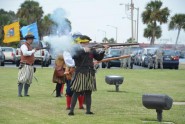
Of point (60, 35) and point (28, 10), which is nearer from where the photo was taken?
point (60, 35)

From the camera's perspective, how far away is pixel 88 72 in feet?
40.0

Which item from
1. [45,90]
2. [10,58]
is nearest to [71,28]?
[45,90]

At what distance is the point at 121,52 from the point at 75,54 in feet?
102

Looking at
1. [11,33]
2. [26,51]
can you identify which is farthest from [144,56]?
[26,51]

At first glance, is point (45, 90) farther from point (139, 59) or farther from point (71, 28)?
point (139, 59)

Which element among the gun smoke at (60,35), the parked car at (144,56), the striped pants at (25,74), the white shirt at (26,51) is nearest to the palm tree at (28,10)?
the parked car at (144,56)

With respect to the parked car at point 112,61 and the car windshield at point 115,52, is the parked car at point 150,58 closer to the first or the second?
the car windshield at point 115,52

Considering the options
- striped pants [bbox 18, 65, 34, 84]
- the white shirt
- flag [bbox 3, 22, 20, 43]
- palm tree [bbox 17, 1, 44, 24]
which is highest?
palm tree [bbox 17, 1, 44, 24]

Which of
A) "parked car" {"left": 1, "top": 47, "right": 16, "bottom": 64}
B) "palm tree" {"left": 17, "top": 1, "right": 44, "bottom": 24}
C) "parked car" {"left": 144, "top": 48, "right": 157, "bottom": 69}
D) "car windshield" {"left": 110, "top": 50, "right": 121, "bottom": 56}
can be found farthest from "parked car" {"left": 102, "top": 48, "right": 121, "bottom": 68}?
"palm tree" {"left": 17, "top": 1, "right": 44, "bottom": 24}

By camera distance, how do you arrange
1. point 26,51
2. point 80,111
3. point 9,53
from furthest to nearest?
point 9,53
point 26,51
point 80,111

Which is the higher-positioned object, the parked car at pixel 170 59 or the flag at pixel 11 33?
the flag at pixel 11 33

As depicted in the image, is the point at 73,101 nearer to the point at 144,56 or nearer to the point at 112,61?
the point at 112,61

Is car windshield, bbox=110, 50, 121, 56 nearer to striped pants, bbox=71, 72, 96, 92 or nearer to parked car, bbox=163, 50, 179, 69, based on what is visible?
parked car, bbox=163, 50, 179, 69

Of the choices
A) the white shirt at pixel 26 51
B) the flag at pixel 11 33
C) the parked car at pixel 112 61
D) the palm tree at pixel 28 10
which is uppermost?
the palm tree at pixel 28 10
